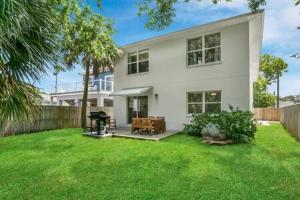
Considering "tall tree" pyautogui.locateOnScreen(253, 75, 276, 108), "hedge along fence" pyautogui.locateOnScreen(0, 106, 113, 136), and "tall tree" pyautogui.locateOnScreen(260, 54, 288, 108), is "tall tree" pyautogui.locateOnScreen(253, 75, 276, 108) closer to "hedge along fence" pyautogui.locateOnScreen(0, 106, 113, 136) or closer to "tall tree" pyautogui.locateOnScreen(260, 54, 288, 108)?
"tall tree" pyautogui.locateOnScreen(260, 54, 288, 108)

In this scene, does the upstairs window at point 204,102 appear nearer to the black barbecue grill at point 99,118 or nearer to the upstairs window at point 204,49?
the upstairs window at point 204,49

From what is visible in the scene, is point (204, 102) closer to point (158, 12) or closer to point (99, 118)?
point (99, 118)

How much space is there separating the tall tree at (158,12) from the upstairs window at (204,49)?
25.6 ft

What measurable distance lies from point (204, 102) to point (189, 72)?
2.34 m

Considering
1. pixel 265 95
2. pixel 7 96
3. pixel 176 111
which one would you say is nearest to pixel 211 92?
pixel 176 111

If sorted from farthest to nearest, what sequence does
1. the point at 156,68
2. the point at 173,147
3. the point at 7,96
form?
1. the point at 156,68
2. the point at 173,147
3. the point at 7,96

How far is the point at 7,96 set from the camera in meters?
5.70

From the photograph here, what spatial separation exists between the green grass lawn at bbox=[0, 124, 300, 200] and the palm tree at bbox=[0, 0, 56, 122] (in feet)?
7.86

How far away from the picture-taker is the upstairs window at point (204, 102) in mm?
14891

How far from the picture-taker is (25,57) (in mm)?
5551

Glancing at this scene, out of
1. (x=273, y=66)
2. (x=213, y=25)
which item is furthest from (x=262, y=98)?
(x=213, y=25)

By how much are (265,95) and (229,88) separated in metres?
33.4

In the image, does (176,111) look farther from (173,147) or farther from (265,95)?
(265,95)

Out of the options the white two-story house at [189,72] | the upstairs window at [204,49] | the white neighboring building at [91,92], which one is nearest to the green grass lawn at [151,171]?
the white two-story house at [189,72]
